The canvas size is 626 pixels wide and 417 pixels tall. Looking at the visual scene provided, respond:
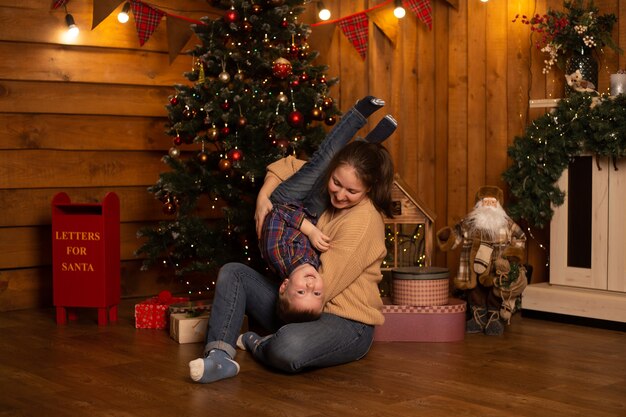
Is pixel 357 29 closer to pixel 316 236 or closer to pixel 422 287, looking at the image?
pixel 422 287

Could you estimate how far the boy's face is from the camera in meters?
2.97

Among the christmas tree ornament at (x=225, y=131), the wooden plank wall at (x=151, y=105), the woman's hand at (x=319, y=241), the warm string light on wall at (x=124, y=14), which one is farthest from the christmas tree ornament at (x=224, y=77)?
the woman's hand at (x=319, y=241)

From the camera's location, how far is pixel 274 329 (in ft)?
11.3

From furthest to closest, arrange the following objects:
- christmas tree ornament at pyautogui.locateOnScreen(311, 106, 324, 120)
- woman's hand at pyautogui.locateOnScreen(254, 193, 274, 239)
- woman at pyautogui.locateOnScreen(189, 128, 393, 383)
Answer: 1. christmas tree ornament at pyautogui.locateOnScreen(311, 106, 324, 120)
2. woman's hand at pyautogui.locateOnScreen(254, 193, 274, 239)
3. woman at pyautogui.locateOnScreen(189, 128, 393, 383)

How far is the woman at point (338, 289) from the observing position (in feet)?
10.1

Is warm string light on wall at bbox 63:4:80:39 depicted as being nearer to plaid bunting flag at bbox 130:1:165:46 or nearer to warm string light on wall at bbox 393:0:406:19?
plaid bunting flag at bbox 130:1:165:46

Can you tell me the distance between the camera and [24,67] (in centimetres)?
465

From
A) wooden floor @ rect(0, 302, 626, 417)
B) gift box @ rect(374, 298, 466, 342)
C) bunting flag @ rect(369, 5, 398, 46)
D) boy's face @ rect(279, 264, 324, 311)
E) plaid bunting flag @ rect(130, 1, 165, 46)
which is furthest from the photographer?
bunting flag @ rect(369, 5, 398, 46)

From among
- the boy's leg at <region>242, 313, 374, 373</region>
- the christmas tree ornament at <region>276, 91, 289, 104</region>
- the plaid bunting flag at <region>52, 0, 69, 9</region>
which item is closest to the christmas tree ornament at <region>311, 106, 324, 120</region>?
the christmas tree ornament at <region>276, 91, 289, 104</region>

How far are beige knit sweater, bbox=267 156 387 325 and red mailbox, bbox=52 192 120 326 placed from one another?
4.17 ft

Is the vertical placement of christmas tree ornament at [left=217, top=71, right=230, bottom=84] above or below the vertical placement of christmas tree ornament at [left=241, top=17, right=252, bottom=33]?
below

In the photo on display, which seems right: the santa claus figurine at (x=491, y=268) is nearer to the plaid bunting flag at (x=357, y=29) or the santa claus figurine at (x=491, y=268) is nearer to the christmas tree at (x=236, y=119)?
the christmas tree at (x=236, y=119)

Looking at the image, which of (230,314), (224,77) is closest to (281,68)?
(224,77)

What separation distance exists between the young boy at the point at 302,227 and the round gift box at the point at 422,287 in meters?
0.58
